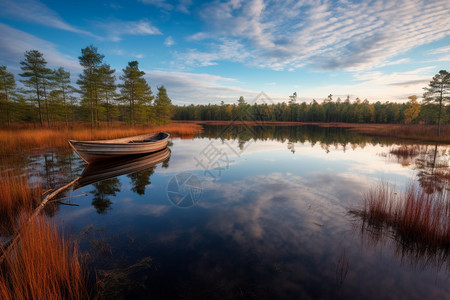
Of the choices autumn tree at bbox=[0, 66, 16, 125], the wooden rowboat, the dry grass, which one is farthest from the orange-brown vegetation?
autumn tree at bbox=[0, 66, 16, 125]

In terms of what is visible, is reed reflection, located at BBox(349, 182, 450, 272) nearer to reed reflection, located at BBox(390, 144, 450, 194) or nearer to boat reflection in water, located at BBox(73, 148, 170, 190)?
reed reflection, located at BBox(390, 144, 450, 194)

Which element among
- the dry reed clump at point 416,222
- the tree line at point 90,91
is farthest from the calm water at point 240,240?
the tree line at point 90,91

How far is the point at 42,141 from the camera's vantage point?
59.9ft

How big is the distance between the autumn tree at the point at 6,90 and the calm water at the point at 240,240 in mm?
40745

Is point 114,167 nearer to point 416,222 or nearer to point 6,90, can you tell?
point 416,222

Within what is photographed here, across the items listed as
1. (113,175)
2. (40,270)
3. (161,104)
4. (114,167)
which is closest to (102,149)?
(114,167)

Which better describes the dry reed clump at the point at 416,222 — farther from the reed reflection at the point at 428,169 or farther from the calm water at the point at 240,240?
the reed reflection at the point at 428,169

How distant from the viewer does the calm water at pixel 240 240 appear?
3.81m

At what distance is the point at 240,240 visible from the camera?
536cm

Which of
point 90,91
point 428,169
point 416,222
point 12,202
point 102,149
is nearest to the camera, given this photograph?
point 416,222

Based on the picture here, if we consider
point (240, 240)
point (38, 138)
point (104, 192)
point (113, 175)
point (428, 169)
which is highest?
point (38, 138)

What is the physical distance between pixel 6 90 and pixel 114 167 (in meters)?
43.3

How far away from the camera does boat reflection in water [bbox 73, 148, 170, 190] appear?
10375 mm

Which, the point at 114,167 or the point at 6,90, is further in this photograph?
the point at 6,90
